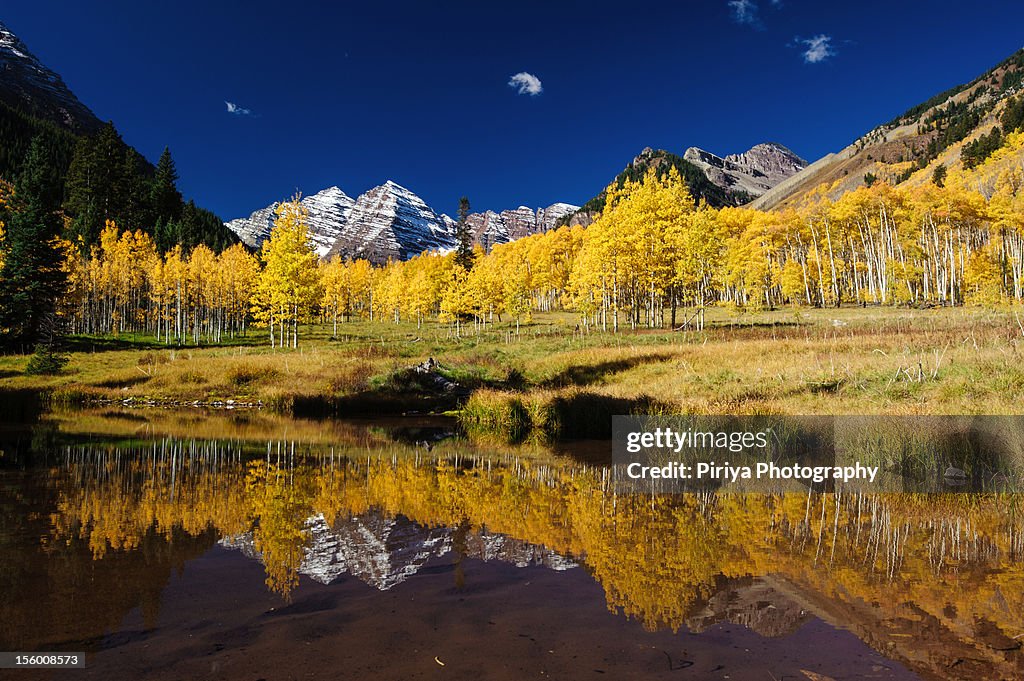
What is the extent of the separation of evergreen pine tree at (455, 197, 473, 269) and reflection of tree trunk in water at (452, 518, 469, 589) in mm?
75485

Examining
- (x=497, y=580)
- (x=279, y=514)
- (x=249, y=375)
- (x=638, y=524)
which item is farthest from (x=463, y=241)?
(x=497, y=580)

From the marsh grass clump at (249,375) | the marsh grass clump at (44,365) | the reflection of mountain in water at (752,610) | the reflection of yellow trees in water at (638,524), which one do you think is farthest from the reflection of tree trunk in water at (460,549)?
the marsh grass clump at (44,365)

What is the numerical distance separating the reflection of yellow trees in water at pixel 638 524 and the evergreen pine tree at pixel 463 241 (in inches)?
2856

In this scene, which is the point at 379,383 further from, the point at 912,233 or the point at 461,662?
the point at 912,233

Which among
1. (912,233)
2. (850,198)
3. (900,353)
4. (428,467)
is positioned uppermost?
(850,198)

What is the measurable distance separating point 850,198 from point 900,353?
58839 mm

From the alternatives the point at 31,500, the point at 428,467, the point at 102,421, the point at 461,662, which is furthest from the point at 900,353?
the point at 102,421

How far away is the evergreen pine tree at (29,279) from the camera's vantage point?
42.6 meters

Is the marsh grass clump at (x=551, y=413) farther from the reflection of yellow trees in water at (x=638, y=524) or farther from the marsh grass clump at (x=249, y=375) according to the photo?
the marsh grass clump at (x=249, y=375)

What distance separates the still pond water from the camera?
12.7 feet

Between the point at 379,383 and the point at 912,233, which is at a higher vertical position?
the point at 912,233

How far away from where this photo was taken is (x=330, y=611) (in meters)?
4.67

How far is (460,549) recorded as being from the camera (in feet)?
21.4

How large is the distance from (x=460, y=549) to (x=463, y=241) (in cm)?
8427
